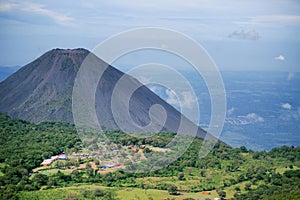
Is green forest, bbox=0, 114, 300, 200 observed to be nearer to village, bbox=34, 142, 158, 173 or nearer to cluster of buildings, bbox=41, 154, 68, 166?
village, bbox=34, 142, 158, 173

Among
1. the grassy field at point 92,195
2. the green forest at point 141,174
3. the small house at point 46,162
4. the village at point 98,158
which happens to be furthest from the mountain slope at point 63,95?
the grassy field at point 92,195

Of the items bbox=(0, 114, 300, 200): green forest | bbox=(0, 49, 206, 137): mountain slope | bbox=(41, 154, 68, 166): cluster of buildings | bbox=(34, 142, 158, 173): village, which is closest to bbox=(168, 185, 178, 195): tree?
bbox=(0, 114, 300, 200): green forest

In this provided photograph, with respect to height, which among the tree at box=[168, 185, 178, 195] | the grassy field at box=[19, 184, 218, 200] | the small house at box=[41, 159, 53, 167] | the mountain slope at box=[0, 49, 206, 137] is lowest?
the grassy field at box=[19, 184, 218, 200]

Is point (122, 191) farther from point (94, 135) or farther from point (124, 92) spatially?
point (124, 92)

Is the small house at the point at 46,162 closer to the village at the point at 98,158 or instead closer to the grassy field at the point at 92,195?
the village at the point at 98,158

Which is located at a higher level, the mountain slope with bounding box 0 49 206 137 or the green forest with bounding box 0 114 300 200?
the mountain slope with bounding box 0 49 206 137
